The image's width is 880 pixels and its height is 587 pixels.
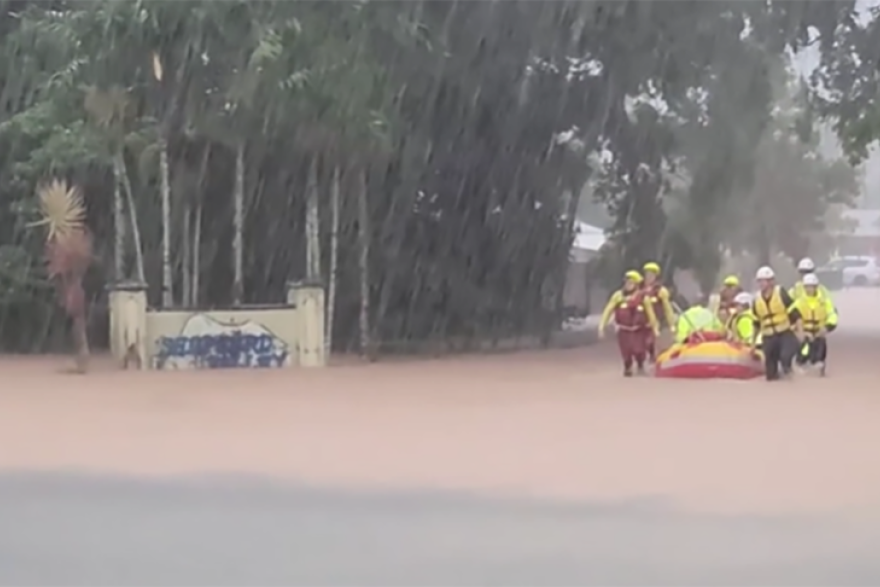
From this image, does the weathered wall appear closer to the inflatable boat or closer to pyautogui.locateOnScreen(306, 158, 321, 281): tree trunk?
pyautogui.locateOnScreen(306, 158, 321, 281): tree trunk

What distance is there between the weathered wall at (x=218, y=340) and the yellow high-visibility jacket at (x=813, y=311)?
749 cm

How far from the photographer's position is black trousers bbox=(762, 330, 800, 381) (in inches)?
811

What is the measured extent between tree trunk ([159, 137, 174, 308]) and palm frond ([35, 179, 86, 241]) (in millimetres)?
1294

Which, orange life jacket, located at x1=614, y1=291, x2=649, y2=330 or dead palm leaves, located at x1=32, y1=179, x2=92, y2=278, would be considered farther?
dead palm leaves, located at x1=32, y1=179, x2=92, y2=278

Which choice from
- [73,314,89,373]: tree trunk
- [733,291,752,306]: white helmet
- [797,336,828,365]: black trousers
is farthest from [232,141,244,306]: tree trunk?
[797,336,828,365]: black trousers

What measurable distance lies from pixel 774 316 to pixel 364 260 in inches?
329

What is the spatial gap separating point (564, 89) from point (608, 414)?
13472 mm

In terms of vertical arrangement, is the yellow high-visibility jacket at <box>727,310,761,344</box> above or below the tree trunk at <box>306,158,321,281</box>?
below

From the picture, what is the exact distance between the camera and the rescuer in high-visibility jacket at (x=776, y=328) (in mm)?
20609

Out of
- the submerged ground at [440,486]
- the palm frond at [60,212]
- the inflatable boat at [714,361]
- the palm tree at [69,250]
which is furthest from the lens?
the palm frond at [60,212]

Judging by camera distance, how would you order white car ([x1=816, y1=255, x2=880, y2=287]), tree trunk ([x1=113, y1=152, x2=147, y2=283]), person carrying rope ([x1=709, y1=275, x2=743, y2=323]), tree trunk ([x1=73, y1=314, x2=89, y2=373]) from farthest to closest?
white car ([x1=816, y1=255, x2=880, y2=287])
tree trunk ([x1=113, y1=152, x2=147, y2=283])
person carrying rope ([x1=709, y1=275, x2=743, y2=323])
tree trunk ([x1=73, y1=314, x2=89, y2=373])

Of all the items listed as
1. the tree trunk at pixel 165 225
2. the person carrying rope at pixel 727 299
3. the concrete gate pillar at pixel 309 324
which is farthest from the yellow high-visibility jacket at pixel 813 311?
the tree trunk at pixel 165 225

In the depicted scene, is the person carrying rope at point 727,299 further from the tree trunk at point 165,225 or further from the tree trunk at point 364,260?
the tree trunk at point 165,225

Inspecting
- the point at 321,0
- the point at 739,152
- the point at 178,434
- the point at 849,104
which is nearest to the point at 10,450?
the point at 178,434
